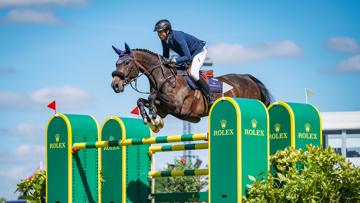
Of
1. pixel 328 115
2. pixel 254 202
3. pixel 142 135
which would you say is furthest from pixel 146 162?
pixel 328 115

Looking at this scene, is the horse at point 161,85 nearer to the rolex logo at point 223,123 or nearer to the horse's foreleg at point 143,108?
the horse's foreleg at point 143,108

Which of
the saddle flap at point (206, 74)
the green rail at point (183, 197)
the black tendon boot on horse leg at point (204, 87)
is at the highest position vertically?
the saddle flap at point (206, 74)

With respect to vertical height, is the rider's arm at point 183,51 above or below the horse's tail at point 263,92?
above

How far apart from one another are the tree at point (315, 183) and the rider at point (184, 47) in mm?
2848

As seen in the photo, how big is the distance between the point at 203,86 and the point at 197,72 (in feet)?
0.91

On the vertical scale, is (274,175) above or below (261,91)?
below

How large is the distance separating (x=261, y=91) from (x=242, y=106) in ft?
11.6

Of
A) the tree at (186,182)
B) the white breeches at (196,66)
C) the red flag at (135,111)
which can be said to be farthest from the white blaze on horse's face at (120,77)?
the tree at (186,182)

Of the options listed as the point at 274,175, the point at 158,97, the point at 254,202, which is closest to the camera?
the point at 254,202

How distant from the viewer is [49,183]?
13914 millimetres

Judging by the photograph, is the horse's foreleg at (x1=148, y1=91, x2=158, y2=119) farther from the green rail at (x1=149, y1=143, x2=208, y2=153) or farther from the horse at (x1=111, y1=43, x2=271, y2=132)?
the green rail at (x1=149, y1=143, x2=208, y2=153)

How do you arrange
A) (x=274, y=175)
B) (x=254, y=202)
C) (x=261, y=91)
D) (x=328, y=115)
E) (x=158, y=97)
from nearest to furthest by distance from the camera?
(x=254, y=202) < (x=274, y=175) < (x=158, y=97) < (x=261, y=91) < (x=328, y=115)

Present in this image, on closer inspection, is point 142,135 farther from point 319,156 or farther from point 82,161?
point 319,156

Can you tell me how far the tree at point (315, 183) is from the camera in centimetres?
1038
